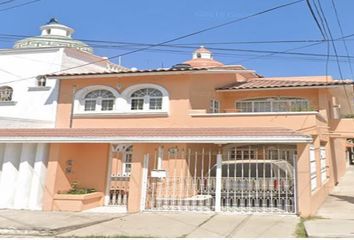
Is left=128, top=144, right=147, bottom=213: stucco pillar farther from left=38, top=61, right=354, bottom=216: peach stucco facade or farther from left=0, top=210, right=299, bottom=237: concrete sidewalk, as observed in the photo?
left=0, top=210, right=299, bottom=237: concrete sidewalk

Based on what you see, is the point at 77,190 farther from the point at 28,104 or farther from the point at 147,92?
the point at 28,104

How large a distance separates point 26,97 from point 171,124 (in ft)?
27.7

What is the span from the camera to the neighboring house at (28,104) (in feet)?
43.6

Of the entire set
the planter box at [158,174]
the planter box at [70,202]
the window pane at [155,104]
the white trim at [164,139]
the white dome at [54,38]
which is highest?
the white dome at [54,38]

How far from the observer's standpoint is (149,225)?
9.81 meters

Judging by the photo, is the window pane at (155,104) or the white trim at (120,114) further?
the window pane at (155,104)

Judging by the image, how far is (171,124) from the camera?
15.7m

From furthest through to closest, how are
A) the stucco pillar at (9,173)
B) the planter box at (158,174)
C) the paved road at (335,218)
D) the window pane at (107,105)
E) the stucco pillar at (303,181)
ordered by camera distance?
the window pane at (107,105) < the stucco pillar at (9,173) < the planter box at (158,174) < the stucco pillar at (303,181) < the paved road at (335,218)

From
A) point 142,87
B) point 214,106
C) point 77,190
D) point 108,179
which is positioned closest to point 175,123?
point 142,87

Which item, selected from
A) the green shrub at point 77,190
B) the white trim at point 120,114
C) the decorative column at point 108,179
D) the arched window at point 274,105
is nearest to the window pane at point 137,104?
the white trim at point 120,114

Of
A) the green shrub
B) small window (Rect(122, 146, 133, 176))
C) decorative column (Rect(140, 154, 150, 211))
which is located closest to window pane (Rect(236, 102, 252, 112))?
small window (Rect(122, 146, 133, 176))

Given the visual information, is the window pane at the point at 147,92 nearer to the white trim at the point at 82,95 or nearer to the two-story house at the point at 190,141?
the two-story house at the point at 190,141

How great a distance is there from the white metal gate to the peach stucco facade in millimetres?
355

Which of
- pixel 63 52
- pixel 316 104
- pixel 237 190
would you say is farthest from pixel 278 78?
pixel 63 52
